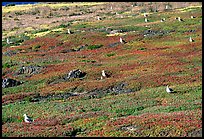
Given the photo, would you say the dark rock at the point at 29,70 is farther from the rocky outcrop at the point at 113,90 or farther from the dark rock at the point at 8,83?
the rocky outcrop at the point at 113,90

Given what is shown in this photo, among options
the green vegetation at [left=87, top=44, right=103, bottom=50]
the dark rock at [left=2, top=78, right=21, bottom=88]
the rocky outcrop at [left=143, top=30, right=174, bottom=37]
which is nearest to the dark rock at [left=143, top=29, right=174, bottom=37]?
the rocky outcrop at [left=143, top=30, right=174, bottom=37]

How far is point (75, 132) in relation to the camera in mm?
22000

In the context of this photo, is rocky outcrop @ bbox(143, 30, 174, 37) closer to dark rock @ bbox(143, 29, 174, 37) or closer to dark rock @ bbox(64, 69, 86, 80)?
dark rock @ bbox(143, 29, 174, 37)

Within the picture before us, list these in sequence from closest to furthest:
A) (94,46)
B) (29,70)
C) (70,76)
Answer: (70,76), (29,70), (94,46)

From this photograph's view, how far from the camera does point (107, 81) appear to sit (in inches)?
1489

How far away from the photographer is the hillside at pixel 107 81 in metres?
22.2

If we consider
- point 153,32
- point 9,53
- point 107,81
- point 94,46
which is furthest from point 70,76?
point 153,32

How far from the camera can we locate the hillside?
22219 mm

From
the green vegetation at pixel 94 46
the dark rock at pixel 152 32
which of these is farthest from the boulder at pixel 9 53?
the dark rock at pixel 152 32

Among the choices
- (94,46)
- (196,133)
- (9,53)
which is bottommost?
(9,53)

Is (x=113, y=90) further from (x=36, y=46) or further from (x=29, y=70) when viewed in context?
(x=36, y=46)

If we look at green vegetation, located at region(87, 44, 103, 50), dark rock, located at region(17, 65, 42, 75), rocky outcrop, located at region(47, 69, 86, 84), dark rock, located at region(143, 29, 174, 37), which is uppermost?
rocky outcrop, located at region(47, 69, 86, 84)

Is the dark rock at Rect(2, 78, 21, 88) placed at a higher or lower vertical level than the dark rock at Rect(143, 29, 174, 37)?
higher

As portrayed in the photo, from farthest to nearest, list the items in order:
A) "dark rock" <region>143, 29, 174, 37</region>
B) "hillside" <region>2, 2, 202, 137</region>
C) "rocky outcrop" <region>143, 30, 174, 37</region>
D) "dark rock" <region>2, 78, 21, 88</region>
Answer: "dark rock" <region>143, 29, 174, 37</region>, "rocky outcrop" <region>143, 30, 174, 37</region>, "dark rock" <region>2, 78, 21, 88</region>, "hillside" <region>2, 2, 202, 137</region>
